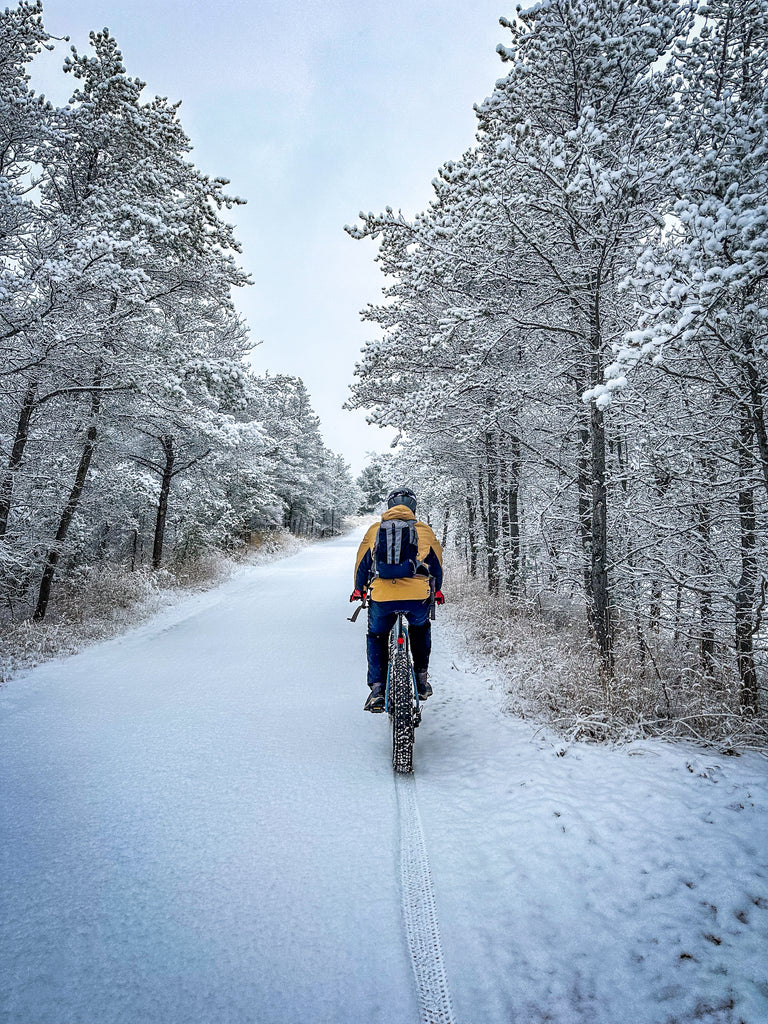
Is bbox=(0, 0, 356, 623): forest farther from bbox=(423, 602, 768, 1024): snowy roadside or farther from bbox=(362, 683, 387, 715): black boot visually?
bbox=(423, 602, 768, 1024): snowy roadside

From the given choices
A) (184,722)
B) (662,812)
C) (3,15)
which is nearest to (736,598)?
(662,812)

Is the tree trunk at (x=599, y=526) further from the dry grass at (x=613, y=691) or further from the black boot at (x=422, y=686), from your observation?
the black boot at (x=422, y=686)

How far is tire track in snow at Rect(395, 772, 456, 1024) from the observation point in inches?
75.9

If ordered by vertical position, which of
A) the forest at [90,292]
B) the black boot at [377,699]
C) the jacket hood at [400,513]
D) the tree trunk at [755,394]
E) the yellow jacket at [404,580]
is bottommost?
the black boot at [377,699]

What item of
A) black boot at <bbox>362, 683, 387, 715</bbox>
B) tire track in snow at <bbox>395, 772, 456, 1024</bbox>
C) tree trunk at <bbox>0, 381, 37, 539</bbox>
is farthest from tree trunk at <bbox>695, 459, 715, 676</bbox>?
tree trunk at <bbox>0, 381, 37, 539</bbox>

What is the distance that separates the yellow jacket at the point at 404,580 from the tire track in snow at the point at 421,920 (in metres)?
1.60

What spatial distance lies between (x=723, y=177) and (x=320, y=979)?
554cm

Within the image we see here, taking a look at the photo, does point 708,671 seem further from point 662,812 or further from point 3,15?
point 3,15

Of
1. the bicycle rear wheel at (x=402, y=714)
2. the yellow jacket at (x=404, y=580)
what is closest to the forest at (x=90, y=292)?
the yellow jacket at (x=404, y=580)

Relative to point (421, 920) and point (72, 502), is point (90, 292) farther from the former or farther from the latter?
point (421, 920)

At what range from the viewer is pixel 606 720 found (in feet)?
14.3

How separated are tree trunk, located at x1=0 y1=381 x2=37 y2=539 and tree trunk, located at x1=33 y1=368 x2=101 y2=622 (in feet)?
2.96

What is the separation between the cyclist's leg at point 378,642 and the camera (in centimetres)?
427

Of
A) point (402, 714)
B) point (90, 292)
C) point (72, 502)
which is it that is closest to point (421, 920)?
point (402, 714)
